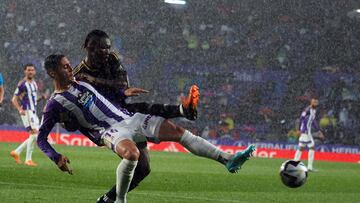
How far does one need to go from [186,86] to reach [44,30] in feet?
21.8

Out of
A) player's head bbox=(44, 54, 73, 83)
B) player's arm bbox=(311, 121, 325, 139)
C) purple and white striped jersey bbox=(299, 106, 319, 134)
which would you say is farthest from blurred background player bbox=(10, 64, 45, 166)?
player's head bbox=(44, 54, 73, 83)

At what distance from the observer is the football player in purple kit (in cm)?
726

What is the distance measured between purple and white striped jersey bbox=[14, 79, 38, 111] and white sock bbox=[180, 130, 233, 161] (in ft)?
34.3

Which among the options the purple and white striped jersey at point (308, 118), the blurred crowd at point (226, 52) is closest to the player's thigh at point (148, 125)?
the purple and white striped jersey at point (308, 118)

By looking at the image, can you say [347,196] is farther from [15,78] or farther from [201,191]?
[15,78]

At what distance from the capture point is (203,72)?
1211 inches

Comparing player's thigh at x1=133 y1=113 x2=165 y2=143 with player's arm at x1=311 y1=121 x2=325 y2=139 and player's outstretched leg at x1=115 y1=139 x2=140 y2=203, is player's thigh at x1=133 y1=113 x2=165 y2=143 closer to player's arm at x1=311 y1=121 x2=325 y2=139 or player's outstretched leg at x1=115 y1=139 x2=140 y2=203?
player's outstretched leg at x1=115 y1=139 x2=140 y2=203

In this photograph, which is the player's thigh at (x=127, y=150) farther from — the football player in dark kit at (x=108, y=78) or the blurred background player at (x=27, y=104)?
the blurred background player at (x=27, y=104)

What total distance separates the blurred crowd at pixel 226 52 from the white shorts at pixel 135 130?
21.5 metres

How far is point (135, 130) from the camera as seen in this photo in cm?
745

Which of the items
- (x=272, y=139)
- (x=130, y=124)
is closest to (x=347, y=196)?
(x=130, y=124)

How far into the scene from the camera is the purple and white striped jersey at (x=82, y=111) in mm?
7473

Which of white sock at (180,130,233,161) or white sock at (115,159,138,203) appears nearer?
white sock at (180,130,233,161)

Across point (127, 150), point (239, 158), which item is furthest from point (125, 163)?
point (239, 158)
